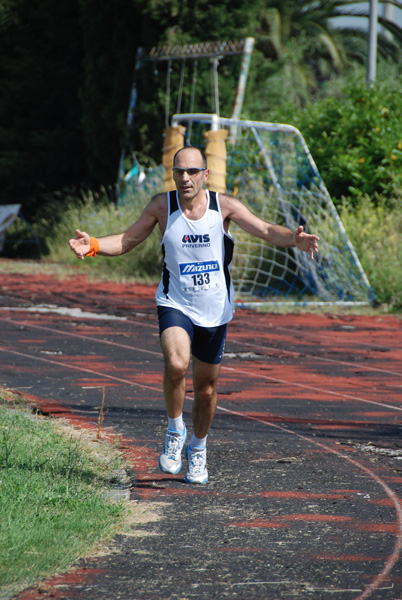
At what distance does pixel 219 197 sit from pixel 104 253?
2.41 ft

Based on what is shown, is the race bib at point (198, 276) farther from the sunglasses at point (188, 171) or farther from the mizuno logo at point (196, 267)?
the sunglasses at point (188, 171)

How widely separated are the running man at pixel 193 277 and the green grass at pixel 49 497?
1.73ft

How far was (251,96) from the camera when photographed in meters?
24.0

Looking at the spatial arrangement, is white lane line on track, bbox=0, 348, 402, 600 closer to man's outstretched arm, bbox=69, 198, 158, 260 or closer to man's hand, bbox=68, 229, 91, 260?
man's outstretched arm, bbox=69, 198, 158, 260

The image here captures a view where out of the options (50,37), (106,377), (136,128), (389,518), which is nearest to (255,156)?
(136,128)

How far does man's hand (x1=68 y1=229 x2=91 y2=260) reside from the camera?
16.8ft

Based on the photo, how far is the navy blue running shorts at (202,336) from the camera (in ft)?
17.1

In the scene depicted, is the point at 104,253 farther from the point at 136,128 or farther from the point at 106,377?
the point at 136,128

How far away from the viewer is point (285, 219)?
1634 cm

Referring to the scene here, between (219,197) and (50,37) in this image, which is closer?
(219,197)

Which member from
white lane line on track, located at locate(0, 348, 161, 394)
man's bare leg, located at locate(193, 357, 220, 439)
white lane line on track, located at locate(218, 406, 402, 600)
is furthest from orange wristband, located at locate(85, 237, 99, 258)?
white lane line on track, located at locate(0, 348, 161, 394)

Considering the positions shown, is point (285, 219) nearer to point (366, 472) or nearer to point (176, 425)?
point (366, 472)

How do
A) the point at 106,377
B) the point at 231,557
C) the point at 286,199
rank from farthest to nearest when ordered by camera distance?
the point at 286,199, the point at 106,377, the point at 231,557

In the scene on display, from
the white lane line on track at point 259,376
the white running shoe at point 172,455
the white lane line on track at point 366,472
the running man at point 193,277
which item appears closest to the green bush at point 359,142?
the white lane line on track at point 259,376
